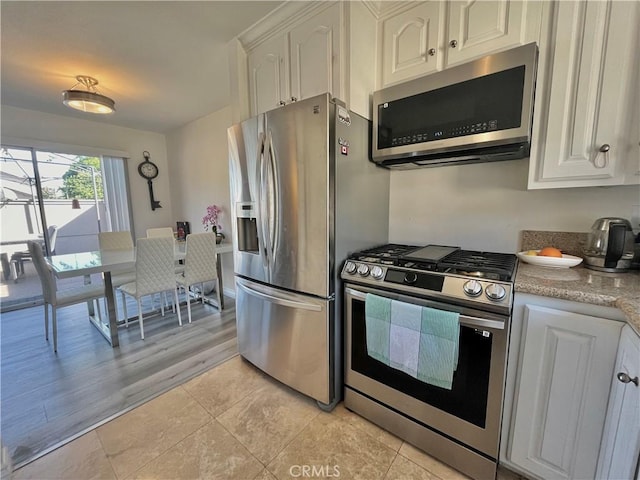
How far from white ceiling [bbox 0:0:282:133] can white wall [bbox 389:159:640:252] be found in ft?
5.10

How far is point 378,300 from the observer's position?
4.42 ft

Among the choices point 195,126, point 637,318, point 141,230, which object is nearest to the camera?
point 637,318

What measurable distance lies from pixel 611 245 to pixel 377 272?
104 cm

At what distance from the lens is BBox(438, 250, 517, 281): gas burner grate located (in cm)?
113

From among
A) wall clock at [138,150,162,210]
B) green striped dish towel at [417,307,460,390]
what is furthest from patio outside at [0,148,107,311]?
green striped dish towel at [417,307,460,390]

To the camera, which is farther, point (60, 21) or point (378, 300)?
point (60, 21)

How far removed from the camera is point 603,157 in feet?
3.71

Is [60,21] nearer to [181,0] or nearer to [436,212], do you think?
[181,0]

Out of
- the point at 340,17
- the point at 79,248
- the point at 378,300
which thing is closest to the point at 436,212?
the point at 378,300

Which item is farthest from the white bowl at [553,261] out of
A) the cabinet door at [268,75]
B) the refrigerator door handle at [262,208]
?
the cabinet door at [268,75]

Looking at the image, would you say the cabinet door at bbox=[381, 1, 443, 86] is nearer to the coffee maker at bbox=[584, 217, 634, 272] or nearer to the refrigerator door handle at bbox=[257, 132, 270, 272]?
the refrigerator door handle at bbox=[257, 132, 270, 272]

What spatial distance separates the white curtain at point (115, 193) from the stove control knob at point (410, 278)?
4.52 m

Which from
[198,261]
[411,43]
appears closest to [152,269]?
[198,261]

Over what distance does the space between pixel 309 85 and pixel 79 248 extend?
433cm
